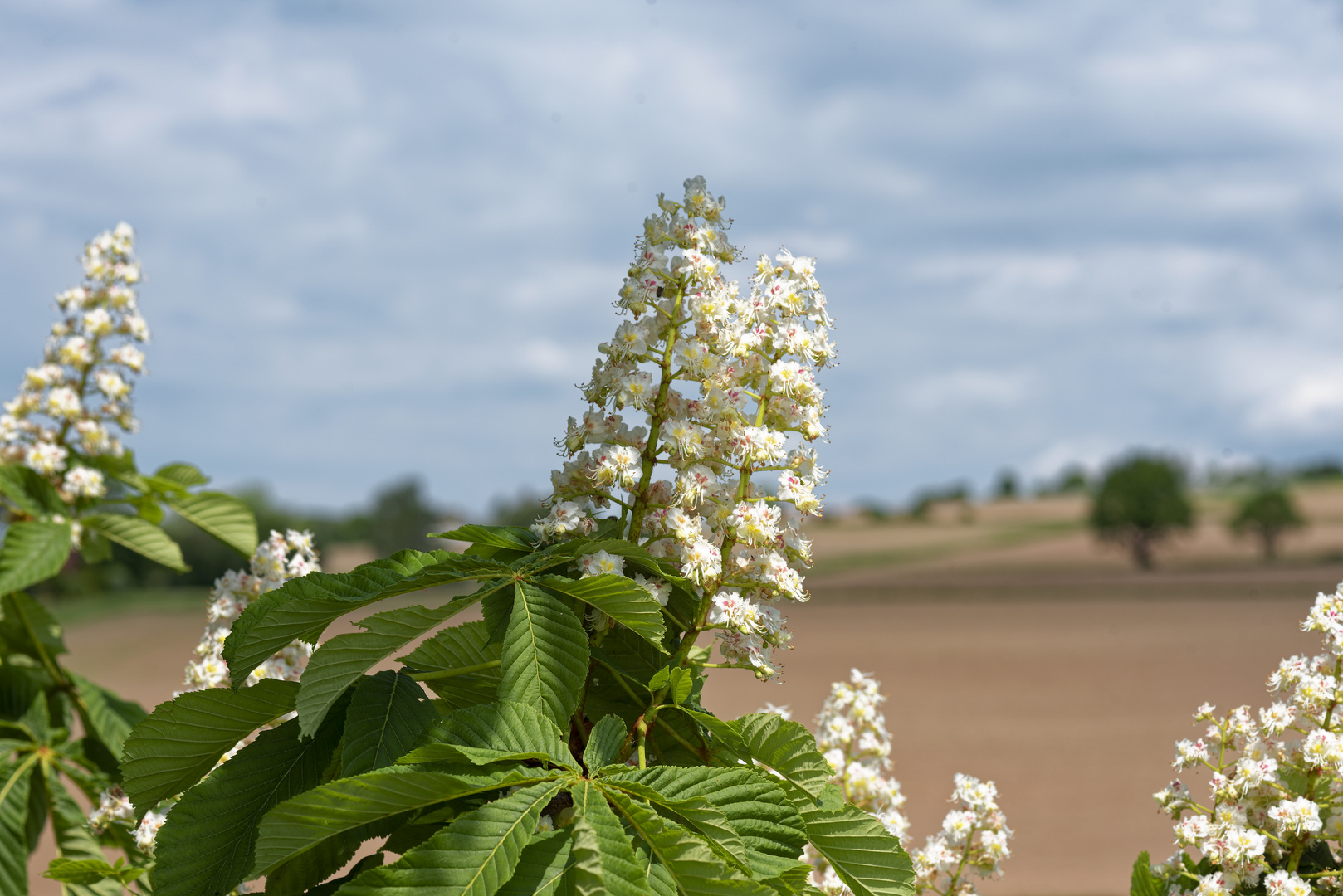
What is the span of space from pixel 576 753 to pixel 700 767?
0.36 meters

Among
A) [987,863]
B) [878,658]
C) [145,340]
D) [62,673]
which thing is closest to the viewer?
[987,863]

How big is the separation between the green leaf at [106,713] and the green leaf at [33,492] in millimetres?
637

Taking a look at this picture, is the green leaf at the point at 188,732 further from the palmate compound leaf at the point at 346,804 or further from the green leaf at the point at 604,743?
the green leaf at the point at 604,743

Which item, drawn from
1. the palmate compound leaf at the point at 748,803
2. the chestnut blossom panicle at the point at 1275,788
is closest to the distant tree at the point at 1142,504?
the chestnut blossom panicle at the point at 1275,788

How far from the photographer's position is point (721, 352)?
6.21 ft

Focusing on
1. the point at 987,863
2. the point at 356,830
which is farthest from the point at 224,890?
the point at 987,863

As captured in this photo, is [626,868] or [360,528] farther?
[360,528]

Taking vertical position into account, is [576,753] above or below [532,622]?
below

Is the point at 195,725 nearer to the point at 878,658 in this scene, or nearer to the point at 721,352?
the point at 721,352

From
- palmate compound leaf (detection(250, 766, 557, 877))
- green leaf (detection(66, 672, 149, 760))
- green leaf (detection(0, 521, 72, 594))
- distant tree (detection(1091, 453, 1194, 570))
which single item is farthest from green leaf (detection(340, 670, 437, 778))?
distant tree (detection(1091, 453, 1194, 570))

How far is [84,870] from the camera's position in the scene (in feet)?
7.57

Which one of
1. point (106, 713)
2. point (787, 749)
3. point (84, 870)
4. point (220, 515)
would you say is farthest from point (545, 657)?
point (106, 713)

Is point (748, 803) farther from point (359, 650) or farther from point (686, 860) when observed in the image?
point (359, 650)

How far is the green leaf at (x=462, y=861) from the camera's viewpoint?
138cm
